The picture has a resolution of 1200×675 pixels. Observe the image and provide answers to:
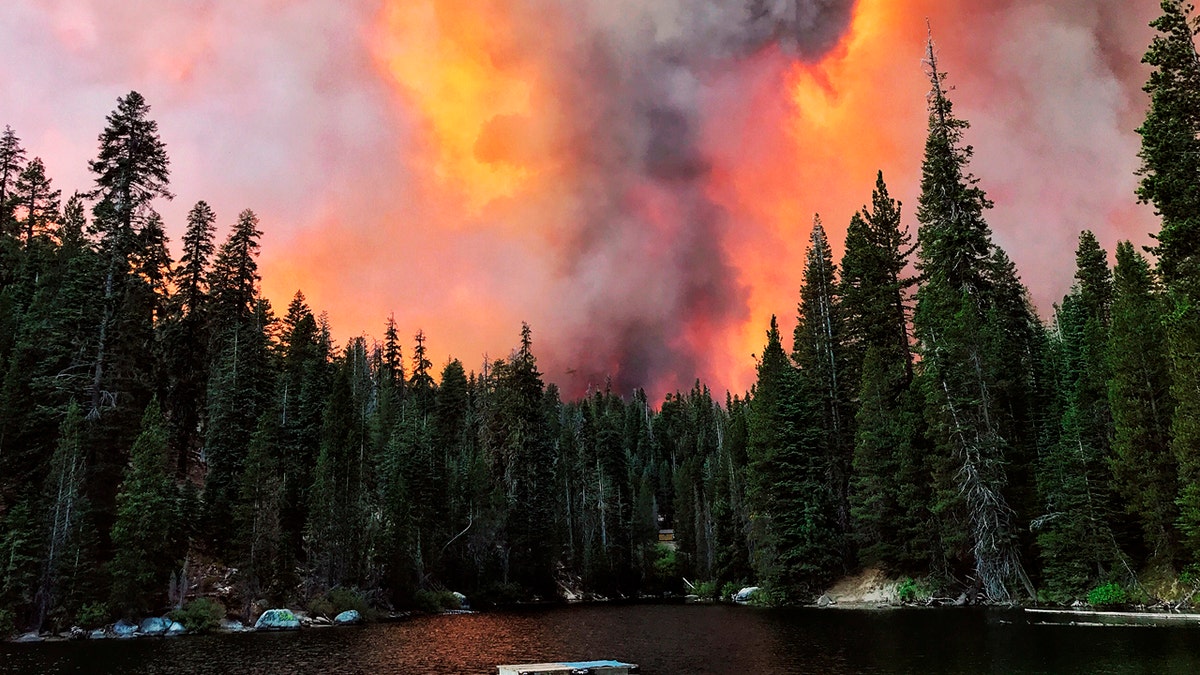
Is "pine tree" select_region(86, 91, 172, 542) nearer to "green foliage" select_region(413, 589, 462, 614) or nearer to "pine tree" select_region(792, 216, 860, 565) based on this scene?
"green foliage" select_region(413, 589, 462, 614)

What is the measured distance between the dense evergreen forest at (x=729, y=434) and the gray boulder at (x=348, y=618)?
477 cm

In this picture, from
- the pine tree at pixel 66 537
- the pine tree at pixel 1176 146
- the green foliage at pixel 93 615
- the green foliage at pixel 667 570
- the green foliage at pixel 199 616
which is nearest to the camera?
the pine tree at pixel 1176 146

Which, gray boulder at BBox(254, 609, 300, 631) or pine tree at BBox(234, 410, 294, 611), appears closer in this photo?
gray boulder at BBox(254, 609, 300, 631)

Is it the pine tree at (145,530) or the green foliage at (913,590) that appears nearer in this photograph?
the pine tree at (145,530)

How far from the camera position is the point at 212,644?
4034cm

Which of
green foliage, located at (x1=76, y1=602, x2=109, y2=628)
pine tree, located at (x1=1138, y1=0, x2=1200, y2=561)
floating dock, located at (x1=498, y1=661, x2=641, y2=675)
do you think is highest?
pine tree, located at (x1=1138, y1=0, x2=1200, y2=561)

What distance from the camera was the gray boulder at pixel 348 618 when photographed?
58.7m

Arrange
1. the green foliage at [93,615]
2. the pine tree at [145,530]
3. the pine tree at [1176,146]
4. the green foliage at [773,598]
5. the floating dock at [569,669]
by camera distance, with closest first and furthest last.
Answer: the floating dock at [569,669], the pine tree at [1176,146], the green foliage at [93,615], the pine tree at [145,530], the green foliage at [773,598]

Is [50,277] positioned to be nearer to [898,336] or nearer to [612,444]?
[898,336]

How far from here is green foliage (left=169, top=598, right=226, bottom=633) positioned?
158 feet

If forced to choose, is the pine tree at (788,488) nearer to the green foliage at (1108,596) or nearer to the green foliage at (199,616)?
the green foliage at (1108,596)

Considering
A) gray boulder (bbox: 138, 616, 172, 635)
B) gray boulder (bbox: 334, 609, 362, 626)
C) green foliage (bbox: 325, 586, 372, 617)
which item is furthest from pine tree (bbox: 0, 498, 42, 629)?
green foliage (bbox: 325, 586, 372, 617)

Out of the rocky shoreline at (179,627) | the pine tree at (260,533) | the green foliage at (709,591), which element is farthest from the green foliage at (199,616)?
the green foliage at (709,591)

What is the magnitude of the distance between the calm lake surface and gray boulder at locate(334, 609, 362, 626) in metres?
8.42
